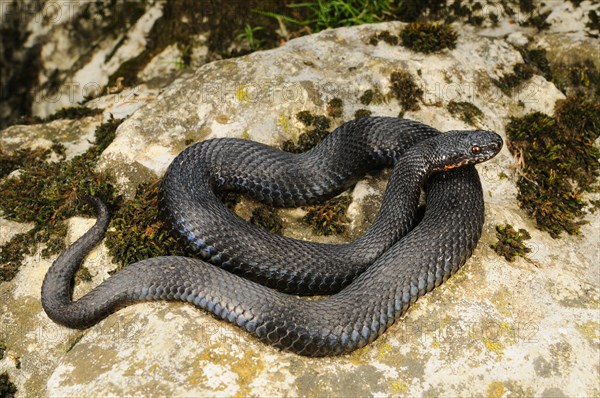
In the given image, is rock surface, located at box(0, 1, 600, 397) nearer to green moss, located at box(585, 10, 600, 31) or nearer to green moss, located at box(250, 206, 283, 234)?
green moss, located at box(250, 206, 283, 234)

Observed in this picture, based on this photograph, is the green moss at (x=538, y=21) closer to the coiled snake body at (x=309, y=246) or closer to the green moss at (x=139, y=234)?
the coiled snake body at (x=309, y=246)

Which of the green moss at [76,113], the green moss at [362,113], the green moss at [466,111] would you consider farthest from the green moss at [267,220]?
the green moss at [76,113]

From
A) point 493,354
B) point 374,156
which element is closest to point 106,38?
point 374,156

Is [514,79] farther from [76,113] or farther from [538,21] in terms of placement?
[76,113]

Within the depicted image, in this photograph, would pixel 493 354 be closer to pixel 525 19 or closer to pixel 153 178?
pixel 153 178

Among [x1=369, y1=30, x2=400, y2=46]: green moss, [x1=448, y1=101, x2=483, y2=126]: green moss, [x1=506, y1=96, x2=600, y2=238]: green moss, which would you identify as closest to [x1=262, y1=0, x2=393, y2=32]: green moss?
[x1=369, y1=30, x2=400, y2=46]: green moss
